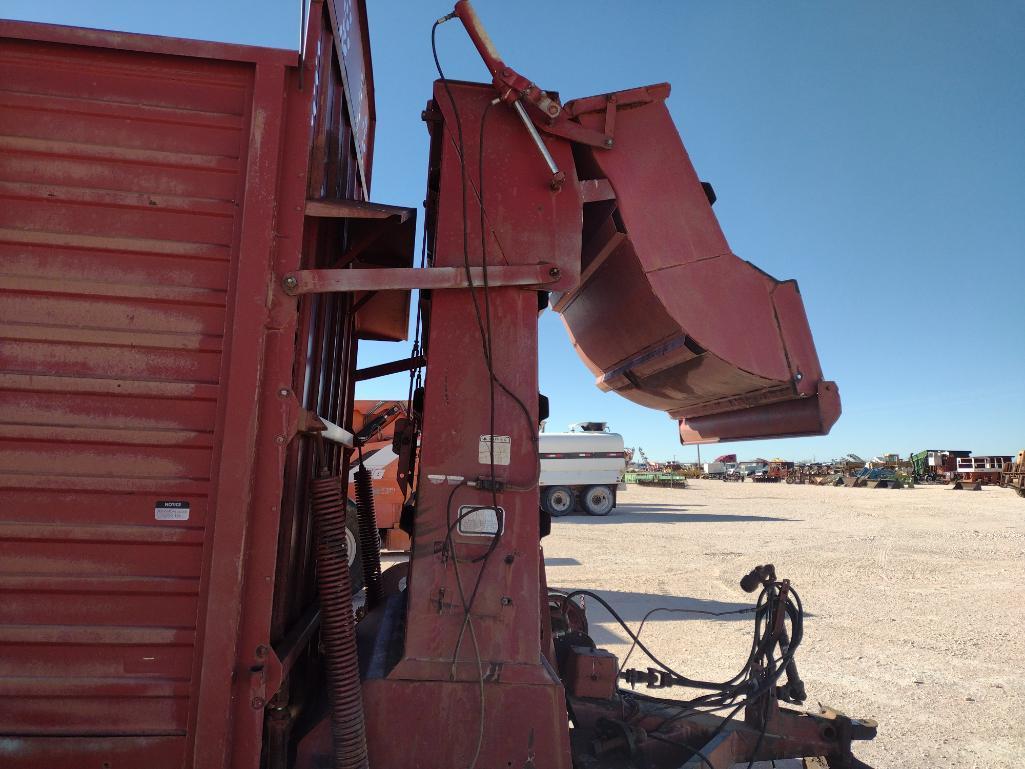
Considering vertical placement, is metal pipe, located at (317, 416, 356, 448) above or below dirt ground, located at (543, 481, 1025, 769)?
above

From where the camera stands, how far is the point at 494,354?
2488mm

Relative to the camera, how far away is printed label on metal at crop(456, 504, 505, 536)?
7.77 feet

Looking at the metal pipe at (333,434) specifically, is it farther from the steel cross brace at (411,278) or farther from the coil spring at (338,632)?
the steel cross brace at (411,278)

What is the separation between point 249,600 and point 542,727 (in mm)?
1180

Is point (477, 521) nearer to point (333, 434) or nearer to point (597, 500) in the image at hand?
point (333, 434)

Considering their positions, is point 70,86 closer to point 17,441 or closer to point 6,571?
point 17,441

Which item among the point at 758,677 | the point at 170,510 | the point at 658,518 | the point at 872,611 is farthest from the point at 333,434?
the point at 658,518

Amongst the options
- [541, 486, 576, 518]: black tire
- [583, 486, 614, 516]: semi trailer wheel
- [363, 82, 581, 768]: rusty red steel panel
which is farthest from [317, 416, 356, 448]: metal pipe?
[583, 486, 614, 516]: semi trailer wheel

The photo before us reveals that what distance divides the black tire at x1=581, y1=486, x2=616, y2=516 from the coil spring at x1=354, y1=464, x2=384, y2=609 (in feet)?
55.5

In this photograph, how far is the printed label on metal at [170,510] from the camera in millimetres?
2197

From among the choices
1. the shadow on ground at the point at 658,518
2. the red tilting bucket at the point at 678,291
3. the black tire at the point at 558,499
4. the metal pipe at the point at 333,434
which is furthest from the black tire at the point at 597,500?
the metal pipe at the point at 333,434

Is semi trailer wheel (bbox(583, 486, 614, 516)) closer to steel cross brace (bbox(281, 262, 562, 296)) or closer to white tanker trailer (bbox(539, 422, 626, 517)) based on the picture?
white tanker trailer (bbox(539, 422, 626, 517))

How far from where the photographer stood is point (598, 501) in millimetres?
20594

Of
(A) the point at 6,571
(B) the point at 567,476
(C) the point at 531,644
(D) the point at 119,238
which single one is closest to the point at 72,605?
(A) the point at 6,571
